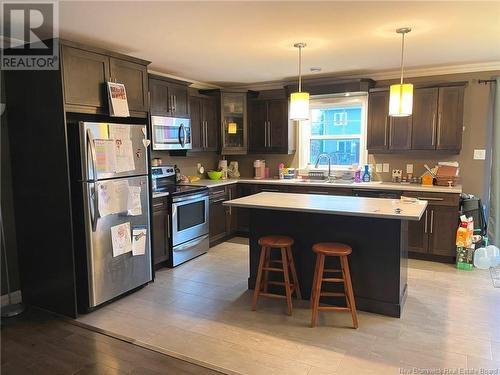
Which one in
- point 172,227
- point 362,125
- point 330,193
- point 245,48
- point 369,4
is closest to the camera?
point 369,4

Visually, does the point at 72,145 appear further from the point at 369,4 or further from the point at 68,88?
the point at 369,4

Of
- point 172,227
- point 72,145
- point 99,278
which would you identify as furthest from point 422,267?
point 72,145

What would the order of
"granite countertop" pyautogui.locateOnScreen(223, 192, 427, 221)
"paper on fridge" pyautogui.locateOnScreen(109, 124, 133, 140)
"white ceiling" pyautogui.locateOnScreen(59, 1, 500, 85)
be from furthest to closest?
"paper on fridge" pyautogui.locateOnScreen(109, 124, 133, 140) → "granite countertop" pyautogui.locateOnScreen(223, 192, 427, 221) → "white ceiling" pyautogui.locateOnScreen(59, 1, 500, 85)

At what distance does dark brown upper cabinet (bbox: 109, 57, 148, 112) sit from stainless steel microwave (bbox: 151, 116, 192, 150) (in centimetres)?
63

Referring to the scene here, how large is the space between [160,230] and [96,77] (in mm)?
1743

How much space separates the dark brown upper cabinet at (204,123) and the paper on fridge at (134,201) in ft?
5.81

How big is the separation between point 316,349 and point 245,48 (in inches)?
108

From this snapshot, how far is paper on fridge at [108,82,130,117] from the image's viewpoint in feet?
10.4

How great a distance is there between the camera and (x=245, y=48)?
3559 mm

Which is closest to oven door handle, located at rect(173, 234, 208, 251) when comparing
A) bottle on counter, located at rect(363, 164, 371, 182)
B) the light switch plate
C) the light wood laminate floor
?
the light wood laminate floor

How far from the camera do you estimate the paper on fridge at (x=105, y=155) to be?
2999 millimetres

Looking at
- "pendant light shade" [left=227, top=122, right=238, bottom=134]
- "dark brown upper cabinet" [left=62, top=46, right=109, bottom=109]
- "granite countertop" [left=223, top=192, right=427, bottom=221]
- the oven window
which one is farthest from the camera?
"pendant light shade" [left=227, top=122, right=238, bottom=134]

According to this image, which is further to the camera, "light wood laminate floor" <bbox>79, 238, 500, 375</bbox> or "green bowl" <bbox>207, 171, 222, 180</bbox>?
"green bowl" <bbox>207, 171, 222, 180</bbox>

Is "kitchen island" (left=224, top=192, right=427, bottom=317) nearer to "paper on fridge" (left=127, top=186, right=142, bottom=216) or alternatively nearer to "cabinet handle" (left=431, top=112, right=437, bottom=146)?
"paper on fridge" (left=127, top=186, right=142, bottom=216)
